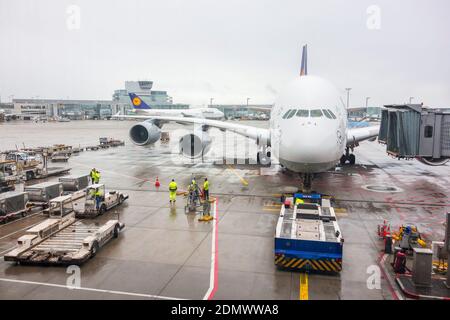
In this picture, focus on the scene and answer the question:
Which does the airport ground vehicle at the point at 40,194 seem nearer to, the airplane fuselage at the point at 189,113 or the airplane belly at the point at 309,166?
the airplane belly at the point at 309,166

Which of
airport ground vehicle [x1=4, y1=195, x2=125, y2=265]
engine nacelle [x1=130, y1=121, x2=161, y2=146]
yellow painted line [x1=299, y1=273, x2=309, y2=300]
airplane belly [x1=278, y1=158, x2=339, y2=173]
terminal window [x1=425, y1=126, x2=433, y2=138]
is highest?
terminal window [x1=425, y1=126, x2=433, y2=138]

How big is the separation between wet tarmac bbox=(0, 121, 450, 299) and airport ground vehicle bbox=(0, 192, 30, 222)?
54 cm

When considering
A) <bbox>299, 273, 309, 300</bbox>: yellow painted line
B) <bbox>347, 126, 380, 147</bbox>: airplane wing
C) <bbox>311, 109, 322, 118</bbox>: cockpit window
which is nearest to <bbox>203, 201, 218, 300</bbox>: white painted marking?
<bbox>299, 273, 309, 300</bbox>: yellow painted line

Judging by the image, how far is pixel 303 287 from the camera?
29.9 feet

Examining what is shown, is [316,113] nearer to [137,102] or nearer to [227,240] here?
[227,240]

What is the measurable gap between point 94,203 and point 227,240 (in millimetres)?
6441

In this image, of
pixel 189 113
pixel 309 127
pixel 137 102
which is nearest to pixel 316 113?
pixel 309 127

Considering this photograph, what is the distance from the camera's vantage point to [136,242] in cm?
1237

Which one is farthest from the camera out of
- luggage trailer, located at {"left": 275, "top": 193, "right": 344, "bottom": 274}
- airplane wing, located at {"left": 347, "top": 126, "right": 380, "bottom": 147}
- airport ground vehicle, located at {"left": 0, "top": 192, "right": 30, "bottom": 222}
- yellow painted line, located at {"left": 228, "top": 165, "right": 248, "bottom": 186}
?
airplane wing, located at {"left": 347, "top": 126, "right": 380, "bottom": 147}

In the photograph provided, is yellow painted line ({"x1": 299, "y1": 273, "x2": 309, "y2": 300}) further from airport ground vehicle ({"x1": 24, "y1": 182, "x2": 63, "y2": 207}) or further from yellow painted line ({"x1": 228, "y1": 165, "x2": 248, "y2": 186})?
airport ground vehicle ({"x1": 24, "y1": 182, "x2": 63, "y2": 207})

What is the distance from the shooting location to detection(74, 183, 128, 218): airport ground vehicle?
604 inches

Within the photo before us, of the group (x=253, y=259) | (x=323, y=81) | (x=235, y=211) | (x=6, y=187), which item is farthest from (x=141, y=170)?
(x=253, y=259)
